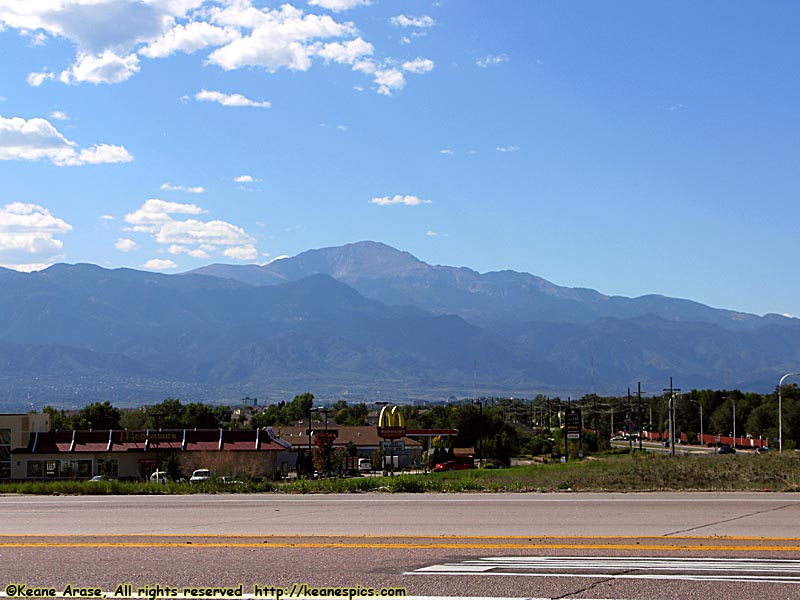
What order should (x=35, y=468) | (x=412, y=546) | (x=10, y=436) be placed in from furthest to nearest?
(x=10, y=436), (x=35, y=468), (x=412, y=546)

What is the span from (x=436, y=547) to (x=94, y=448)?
6306 centimetres

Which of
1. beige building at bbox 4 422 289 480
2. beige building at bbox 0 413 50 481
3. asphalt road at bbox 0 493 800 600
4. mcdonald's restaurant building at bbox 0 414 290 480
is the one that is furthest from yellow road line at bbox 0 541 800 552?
beige building at bbox 0 413 50 481

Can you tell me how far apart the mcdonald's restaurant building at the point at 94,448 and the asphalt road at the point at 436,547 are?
1933 inches

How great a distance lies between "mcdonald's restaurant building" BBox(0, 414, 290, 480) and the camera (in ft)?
230

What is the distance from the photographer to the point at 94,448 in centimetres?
7162

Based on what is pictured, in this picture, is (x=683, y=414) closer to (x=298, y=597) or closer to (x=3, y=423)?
(x=3, y=423)

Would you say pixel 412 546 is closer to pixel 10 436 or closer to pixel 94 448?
pixel 94 448

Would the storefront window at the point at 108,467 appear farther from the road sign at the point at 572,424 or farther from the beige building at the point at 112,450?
the road sign at the point at 572,424

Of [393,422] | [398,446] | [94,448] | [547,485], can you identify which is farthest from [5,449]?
[547,485]

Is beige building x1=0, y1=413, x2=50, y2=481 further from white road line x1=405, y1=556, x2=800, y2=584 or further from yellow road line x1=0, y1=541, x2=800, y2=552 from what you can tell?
white road line x1=405, y1=556, x2=800, y2=584

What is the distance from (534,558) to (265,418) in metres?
137

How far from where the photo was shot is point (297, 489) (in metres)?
25.8

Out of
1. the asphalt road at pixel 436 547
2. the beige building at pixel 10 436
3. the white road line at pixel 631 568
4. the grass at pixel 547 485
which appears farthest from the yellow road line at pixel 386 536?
the beige building at pixel 10 436

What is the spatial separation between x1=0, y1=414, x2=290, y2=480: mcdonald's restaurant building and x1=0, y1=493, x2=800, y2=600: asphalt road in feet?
161
